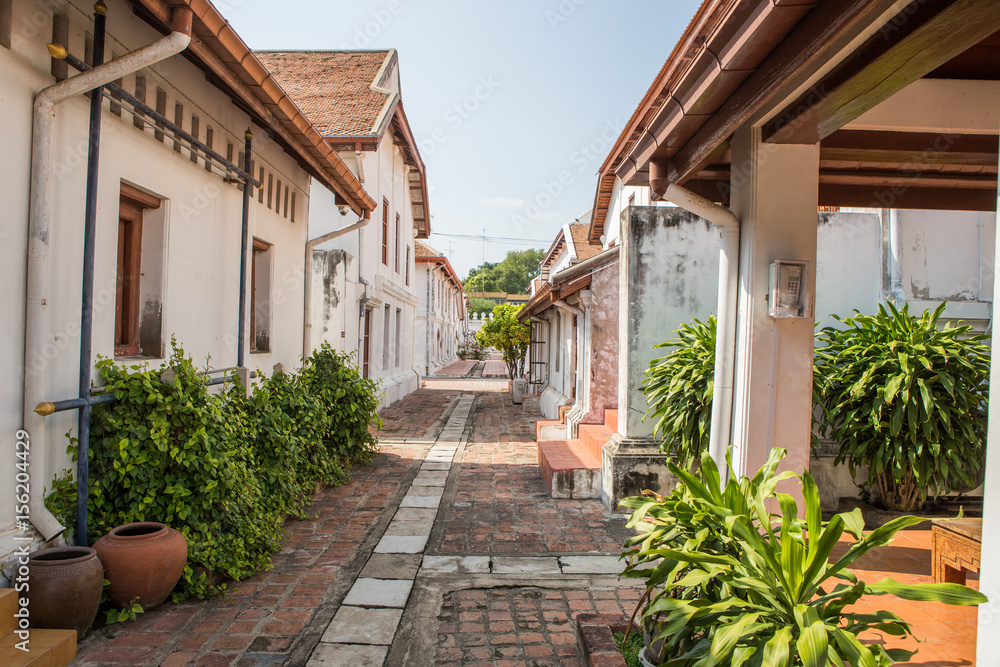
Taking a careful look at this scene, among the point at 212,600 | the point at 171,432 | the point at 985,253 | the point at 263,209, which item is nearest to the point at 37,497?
the point at 171,432

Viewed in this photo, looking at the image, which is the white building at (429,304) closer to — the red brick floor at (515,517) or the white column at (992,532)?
the red brick floor at (515,517)

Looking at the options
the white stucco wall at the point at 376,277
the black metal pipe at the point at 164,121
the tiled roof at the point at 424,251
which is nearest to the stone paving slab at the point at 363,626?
the black metal pipe at the point at 164,121

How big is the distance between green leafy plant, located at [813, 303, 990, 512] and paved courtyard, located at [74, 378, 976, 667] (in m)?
0.62

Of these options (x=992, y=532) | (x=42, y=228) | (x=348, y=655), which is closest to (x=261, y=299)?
(x=42, y=228)

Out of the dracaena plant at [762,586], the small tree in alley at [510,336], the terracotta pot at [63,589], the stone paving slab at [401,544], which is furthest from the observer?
the small tree in alley at [510,336]

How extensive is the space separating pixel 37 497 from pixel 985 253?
8260mm

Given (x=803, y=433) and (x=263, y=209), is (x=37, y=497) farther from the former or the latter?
(x=803, y=433)

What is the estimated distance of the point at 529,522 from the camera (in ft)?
19.1

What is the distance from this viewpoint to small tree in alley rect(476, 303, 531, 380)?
18.7 m

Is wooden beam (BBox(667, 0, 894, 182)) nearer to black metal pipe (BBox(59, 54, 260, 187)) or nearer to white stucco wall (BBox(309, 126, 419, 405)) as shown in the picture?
black metal pipe (BBox(59, 54, 260, 187))

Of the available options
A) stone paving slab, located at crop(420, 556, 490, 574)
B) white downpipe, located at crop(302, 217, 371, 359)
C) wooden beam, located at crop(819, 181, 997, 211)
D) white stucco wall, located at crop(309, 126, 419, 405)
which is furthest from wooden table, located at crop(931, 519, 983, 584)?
white stucco wall, located at crop(309, 126, 419, 405)

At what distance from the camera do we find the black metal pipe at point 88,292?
345cm

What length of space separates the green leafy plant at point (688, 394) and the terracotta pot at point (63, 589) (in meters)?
3.99

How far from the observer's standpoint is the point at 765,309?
360cm
